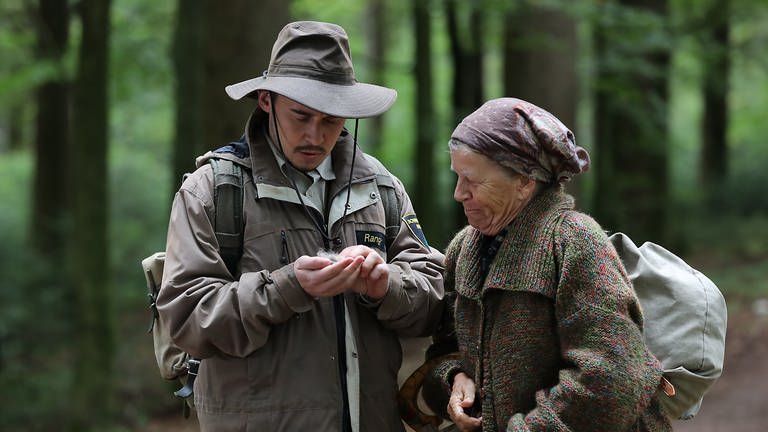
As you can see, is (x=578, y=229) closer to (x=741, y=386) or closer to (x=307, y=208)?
(x=307, y=208)

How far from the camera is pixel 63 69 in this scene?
39.2ft

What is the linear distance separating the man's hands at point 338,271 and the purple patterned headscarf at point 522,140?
1.57 ft

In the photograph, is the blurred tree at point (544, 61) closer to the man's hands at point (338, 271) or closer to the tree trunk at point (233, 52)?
the tree trunk at point (233, 52)

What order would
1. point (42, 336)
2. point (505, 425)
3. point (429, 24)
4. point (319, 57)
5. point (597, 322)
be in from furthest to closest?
point (42, 336) < point (429, 24) < point (319, 57) < point (505, 425) < point (597, 322)

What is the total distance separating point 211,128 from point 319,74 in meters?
3.99

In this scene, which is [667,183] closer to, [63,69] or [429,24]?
[429,24]

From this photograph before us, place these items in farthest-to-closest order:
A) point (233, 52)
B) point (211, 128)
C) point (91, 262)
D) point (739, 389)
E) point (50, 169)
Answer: point (50, 169), point (739, 389), point (91, 262), point (211, 128), point (233, 52)

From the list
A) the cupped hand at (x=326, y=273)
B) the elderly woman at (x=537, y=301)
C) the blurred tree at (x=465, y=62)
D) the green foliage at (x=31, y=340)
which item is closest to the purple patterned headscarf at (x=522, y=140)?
the elderly woman at (x=537, y=301)

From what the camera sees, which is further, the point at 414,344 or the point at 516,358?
the point at 414,344

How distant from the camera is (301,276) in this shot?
2803mm

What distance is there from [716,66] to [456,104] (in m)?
5.35

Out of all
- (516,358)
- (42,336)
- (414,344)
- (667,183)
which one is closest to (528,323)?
(516,358)

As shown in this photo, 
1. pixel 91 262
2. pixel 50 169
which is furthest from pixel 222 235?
pixel 50 169

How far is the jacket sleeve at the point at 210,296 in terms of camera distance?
112 inches
